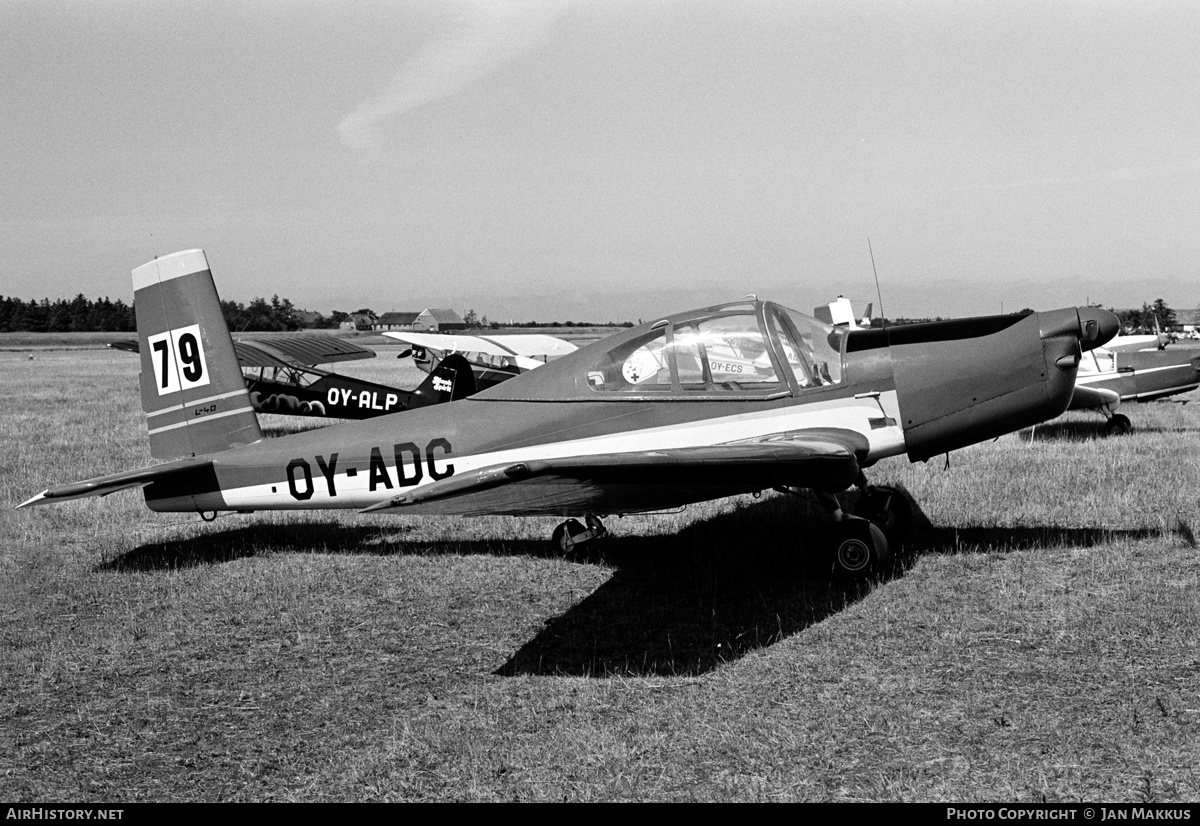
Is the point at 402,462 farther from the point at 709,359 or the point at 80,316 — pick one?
the point at 80,316

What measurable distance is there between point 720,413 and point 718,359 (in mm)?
396

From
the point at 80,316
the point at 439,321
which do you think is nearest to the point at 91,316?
the point at 80,316

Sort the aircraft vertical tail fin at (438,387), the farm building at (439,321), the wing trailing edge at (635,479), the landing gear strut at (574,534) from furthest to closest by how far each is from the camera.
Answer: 1. the farm building at (439,321)
2. the aircraft vertical tail fin at (438,387)
3. the landing gear strut at (574,534)
4. the wing trailing edge at (635,479)

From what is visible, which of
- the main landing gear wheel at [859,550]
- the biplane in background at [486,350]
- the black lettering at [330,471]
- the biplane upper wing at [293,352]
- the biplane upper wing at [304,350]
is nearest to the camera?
the main landing gear wheel at [859,550]

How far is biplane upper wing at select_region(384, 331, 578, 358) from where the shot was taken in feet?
73.5

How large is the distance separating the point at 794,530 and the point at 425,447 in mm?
3323

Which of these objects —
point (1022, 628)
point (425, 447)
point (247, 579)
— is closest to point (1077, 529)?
point (1022, 628)

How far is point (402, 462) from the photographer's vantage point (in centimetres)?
762

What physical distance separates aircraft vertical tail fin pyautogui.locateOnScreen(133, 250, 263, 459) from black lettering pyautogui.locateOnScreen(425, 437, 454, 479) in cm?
172

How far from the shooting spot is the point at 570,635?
20.1 feet

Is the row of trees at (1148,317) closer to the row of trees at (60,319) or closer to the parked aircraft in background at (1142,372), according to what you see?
the parked aircraft in background at (1142,372)

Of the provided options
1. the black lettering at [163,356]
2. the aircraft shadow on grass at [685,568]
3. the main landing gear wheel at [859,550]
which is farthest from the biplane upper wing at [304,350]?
the main landing gear wheel at [859,550]

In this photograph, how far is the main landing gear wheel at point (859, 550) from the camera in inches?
271

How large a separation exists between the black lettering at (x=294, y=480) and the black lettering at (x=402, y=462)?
77cm
